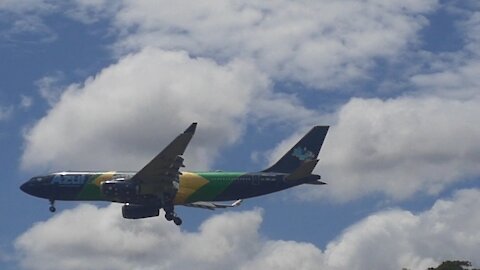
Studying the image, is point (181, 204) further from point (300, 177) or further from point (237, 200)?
point (300, 177)

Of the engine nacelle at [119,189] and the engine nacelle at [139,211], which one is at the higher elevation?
the engine nacelle at [119,189]

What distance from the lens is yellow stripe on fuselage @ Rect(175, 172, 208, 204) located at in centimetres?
14438

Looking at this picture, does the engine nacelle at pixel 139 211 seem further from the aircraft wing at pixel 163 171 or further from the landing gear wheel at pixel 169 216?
the aircraft wing at pixel 163 171

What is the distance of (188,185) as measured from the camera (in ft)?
475

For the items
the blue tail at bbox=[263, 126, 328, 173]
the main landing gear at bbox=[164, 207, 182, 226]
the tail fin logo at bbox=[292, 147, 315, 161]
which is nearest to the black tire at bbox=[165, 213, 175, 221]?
the main landing gear at bbox=[164, 207, 182, 226]

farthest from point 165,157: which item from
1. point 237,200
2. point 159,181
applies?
point 237,200

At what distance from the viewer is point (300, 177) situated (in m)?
138

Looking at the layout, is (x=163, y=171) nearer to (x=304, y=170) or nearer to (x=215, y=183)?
(x=215, y=183)

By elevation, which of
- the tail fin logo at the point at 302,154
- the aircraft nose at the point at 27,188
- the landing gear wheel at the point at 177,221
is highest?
the tail fin logo at the point at 302,154

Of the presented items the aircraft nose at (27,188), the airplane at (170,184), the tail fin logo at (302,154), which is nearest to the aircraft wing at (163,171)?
the airplane at (170,184)

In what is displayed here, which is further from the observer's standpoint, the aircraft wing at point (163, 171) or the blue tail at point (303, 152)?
the blue tail at point (303, 152)

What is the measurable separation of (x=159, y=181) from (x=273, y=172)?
1422 cm

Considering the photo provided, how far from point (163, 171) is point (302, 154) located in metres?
18.6

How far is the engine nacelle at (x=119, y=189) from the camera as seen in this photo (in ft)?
455
